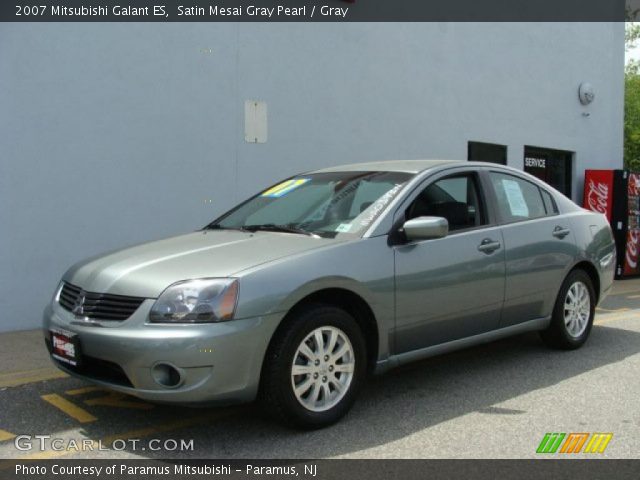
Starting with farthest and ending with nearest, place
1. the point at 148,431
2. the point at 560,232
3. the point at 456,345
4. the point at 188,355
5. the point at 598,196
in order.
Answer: the point at 598,196 < the point at 560,232 < the point at 456,345 < the point at 148,431 < the point at 188,355

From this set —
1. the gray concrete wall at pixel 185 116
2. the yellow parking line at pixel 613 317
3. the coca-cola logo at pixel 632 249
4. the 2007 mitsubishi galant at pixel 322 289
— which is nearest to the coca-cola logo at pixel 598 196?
the coca-cola logo at pixel 632 249

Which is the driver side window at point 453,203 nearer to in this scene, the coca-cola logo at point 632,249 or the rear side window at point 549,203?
the rear side window at point 549,203

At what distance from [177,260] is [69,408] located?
1350 millimetres

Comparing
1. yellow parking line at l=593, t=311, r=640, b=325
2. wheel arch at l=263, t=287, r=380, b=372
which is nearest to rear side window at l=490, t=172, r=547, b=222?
wheel arch at l=263, t=287, r=380, b=372

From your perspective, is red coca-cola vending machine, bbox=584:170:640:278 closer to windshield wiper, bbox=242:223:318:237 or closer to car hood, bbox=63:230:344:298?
windshield wiper, bbox=242:223:318:237

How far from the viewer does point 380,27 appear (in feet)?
31.5

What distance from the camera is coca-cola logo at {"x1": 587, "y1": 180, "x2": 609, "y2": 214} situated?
12.3 m

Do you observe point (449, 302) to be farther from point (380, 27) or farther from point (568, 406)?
point (380, 27)

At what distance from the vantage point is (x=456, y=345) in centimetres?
452

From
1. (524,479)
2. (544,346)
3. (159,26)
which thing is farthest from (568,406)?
(159,26)

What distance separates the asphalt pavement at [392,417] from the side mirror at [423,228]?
111 centimetres
